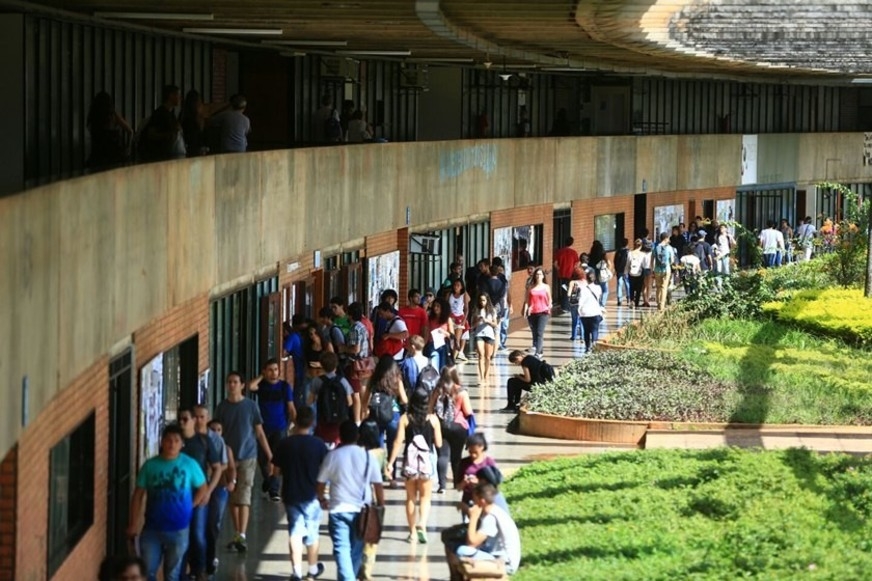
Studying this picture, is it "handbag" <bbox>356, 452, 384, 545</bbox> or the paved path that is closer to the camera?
"handbag" <bbox>356, 452, 384, 545</bbox>

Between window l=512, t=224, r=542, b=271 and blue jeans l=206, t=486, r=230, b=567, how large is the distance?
2498 centimetres

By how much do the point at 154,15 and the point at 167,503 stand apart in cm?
711

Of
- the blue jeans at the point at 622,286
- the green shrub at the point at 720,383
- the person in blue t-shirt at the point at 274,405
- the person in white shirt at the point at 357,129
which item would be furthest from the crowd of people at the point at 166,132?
the blue jeans at the point at 622,286

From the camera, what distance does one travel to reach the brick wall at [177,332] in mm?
16894

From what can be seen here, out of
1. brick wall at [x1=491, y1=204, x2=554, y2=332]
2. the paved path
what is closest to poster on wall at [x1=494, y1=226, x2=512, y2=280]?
brick wall at [x1=491, y1=204, x2=554, y2=332]

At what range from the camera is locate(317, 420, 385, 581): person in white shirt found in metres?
14.8

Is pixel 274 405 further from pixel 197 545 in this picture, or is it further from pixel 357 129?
pixel 357 129

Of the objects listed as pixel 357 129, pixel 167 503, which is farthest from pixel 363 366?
pixel 357 129

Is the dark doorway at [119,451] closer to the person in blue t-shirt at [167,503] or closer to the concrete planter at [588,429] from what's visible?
the person in blue t-shirt at [167,503]

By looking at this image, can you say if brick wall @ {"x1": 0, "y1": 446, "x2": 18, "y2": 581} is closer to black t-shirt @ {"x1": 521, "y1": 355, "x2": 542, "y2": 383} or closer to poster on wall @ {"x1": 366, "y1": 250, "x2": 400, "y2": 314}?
black t-shirt @ {"x1": 521, "y1": 355, "x2": 542, "y2": 383}

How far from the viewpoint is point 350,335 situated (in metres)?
22.5

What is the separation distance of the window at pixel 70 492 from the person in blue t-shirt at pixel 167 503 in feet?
1.70

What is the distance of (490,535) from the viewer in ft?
45.4

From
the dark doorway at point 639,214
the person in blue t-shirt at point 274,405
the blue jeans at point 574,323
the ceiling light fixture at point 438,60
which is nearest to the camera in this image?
the person in blue t-shirt at point 274,405
